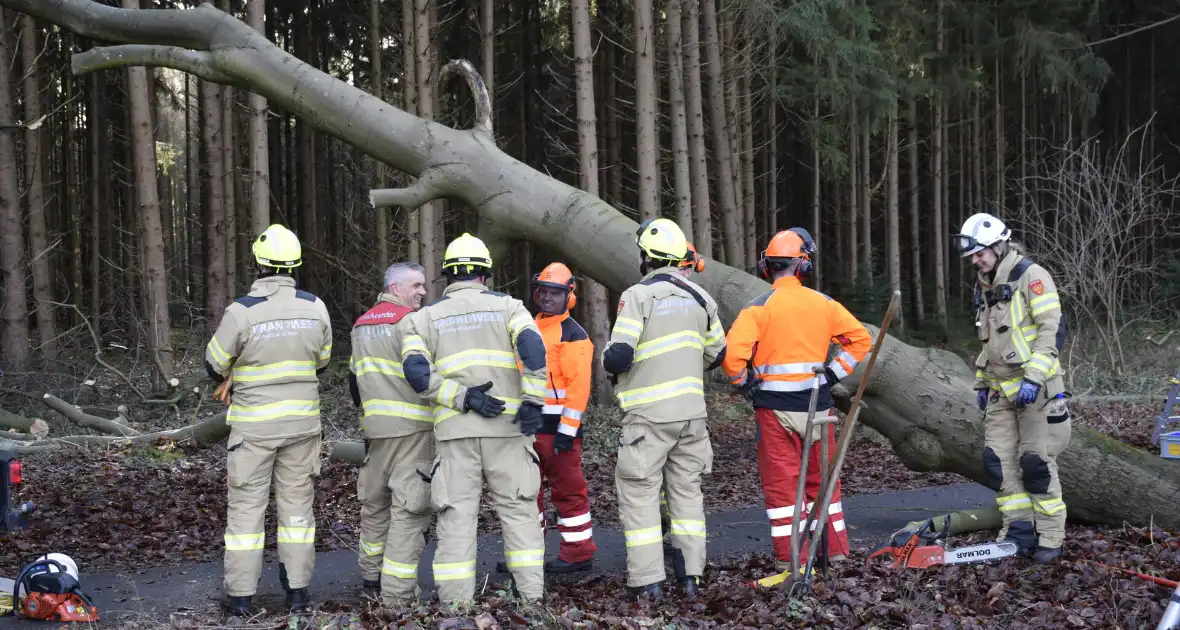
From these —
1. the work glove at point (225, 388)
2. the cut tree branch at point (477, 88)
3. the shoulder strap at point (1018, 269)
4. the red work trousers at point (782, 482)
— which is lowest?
the red work trousers at point (782, 482)

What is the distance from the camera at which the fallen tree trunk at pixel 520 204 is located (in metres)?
6.52

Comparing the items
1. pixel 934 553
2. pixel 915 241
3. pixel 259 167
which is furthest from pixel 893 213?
pixel 934 553

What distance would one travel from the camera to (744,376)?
5828 millimetres

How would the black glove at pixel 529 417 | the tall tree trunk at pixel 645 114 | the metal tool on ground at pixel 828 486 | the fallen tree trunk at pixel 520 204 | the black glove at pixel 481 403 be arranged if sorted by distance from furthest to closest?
1. the tall tree trunk at pixel 645 114
2. the fallen tree trunk at pixel 520 204
3. the black glove at pixel 529 417
4. the black glove at pixel 481 403
5. the metal tool on ground at pixel 828 486

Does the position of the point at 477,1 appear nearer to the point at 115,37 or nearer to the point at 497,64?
the point at 497,64

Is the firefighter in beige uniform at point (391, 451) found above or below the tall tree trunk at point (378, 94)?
below

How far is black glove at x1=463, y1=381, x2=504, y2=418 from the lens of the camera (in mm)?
5273

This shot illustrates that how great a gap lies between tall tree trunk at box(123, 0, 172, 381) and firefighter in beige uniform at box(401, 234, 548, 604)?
832cm

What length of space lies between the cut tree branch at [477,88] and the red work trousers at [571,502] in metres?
2.39

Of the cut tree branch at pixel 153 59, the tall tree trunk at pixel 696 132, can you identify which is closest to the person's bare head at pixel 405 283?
the cut tree branch at pixel 153 59

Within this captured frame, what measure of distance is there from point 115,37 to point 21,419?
5.22 meters

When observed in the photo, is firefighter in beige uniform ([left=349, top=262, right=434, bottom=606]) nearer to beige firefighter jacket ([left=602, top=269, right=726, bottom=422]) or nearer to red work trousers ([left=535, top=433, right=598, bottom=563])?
red work trousers ([left=535, top=433, right=598, bottom=563])

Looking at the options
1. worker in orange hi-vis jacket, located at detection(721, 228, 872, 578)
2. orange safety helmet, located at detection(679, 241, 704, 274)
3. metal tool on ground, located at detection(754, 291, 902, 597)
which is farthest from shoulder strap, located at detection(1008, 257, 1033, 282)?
orange safety helmet, located at detection(679, 241, 704, 274)

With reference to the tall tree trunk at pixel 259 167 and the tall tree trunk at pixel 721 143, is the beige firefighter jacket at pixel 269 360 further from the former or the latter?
the tall tree trunk at pixel 721 143
